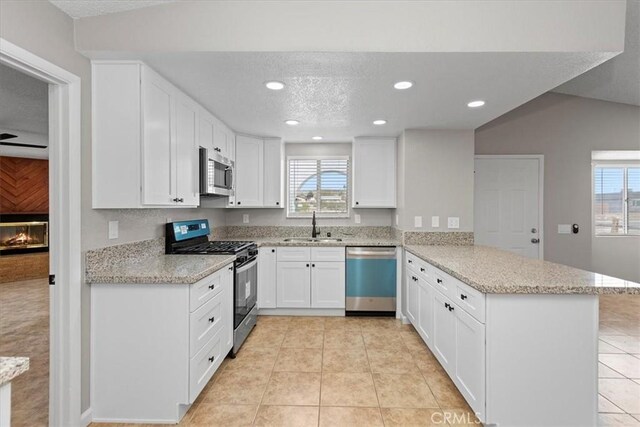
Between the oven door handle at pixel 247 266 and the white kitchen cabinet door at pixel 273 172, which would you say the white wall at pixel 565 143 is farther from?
the oven door handle at pixel 247 266

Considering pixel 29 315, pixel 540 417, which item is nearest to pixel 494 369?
pixel 540 417

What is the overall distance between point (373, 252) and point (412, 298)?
70 centimetres

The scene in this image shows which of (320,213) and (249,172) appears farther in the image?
(320,213)

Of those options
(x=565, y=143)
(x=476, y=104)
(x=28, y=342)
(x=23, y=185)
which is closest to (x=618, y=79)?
(x=565, y=143)

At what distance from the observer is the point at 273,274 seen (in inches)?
146

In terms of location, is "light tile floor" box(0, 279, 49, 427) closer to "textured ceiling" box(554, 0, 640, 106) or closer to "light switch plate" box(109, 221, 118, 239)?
"light switch plate" box(109, 221, 118, 239)

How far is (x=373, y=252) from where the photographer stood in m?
3.66

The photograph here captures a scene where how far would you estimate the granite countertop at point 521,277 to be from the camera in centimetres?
164

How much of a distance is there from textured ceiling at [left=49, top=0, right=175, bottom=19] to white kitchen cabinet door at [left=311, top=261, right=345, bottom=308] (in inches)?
111

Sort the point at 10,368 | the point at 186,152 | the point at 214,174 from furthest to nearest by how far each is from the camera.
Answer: the point at 214,174
the point at 186,152
the point at 10,368

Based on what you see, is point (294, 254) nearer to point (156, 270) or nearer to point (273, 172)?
point (273, 172)

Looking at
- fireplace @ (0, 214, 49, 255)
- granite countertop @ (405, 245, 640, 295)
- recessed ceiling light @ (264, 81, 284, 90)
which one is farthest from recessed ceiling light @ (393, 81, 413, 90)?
fireplace @ (0, 214, 49, 255)

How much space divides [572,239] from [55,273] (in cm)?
560

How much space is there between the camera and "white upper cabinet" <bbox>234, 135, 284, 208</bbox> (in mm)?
4016
